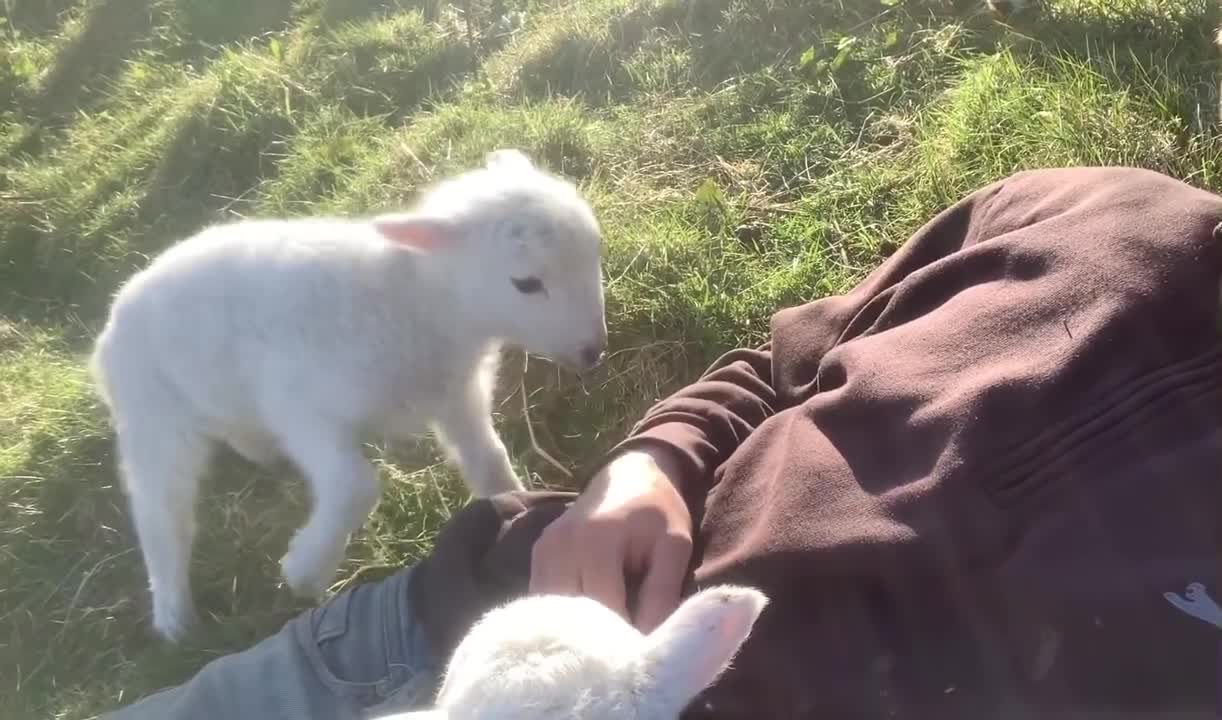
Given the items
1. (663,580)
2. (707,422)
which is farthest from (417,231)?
(663,580)

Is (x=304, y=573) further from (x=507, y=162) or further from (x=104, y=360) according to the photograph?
(x=507, y=162)

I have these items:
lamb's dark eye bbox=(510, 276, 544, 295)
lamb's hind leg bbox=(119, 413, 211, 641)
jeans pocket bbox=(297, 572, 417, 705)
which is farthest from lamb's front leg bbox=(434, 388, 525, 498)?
jeans pocket bbox=(297, 572, 417, 705)

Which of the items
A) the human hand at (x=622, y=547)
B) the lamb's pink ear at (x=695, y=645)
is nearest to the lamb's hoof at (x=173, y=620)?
the human hand at (x=622, y=547)

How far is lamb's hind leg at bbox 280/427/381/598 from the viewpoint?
2529 mm

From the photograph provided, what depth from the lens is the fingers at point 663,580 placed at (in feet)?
5.50

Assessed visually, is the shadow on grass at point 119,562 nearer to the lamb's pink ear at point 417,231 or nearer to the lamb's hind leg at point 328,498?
the lamb's hind leg at point 328,498

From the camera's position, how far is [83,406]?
137 inches

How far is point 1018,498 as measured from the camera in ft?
4.71

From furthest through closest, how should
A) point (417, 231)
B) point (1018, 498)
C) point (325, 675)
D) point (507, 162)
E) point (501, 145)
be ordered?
point (501, 145)
point (507, 162)
point (417, 231)
point (325, 675)
point (1018, 498)

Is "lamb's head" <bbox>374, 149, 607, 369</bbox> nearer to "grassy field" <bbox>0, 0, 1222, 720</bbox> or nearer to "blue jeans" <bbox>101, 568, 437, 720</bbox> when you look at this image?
"grassy field" <bbox>0, 0, 1222, 720</bbox>

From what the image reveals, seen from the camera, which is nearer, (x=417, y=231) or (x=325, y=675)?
(x=325, y=675)

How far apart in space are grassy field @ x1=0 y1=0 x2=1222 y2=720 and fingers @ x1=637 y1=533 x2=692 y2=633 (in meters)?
1.32

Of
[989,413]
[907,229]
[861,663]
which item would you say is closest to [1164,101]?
[907,229]

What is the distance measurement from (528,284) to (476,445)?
1.91 ft
